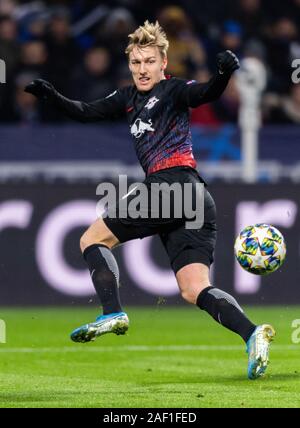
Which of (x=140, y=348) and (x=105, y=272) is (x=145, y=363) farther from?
(x=105, y=272)

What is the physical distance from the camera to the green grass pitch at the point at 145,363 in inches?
286

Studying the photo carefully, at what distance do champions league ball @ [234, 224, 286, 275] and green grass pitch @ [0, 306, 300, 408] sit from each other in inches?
29.6

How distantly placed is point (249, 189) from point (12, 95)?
3498 millimetres

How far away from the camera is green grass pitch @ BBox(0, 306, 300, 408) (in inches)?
286

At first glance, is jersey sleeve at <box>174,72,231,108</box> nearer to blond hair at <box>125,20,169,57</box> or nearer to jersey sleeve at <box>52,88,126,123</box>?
blond hair at <box>125,20,169,57</box>

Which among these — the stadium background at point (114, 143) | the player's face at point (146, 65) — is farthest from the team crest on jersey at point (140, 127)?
the stadium background at point (114, 143)

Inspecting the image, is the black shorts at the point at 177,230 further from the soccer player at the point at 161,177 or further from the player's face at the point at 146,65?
the player's face at the point at 146,65

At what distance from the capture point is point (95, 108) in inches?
328

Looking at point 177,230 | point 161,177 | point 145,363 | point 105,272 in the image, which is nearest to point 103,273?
point 105,272

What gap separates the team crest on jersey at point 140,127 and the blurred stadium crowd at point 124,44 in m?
7.21

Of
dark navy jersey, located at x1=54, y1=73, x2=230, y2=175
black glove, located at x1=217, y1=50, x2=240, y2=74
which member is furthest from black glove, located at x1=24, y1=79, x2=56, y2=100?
black glove, located at x1=217, y1=50, x2=240, y2=74

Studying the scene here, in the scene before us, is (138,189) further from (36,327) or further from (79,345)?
(36,327)
